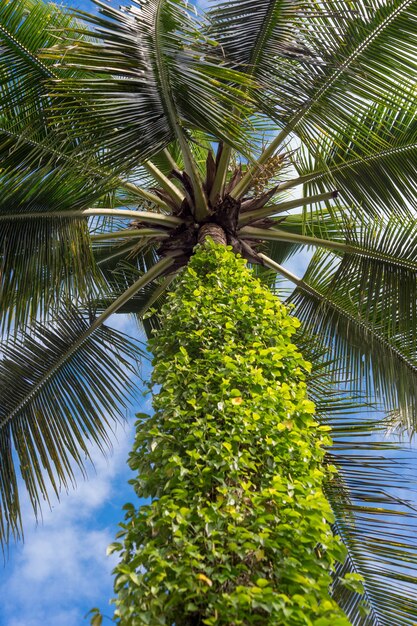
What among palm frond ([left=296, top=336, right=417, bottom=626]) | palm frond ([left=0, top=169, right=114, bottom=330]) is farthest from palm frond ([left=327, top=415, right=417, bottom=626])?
palm frond ([left=0, top=169, right=114, bottom=330])

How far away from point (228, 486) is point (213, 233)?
250cm

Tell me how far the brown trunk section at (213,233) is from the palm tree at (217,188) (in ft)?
0.11

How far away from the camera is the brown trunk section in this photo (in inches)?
172

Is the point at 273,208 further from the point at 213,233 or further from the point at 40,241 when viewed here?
the point at 40,241

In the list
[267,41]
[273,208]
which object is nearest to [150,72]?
[267,41]

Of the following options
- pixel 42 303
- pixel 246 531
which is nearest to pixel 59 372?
pixel 42 303

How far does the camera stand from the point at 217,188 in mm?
5055

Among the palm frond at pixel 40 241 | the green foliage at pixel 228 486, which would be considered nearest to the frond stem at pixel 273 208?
the palm frond at pixel 40 241

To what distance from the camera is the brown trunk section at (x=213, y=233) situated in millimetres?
4359

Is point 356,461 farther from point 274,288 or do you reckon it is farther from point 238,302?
point 274,288

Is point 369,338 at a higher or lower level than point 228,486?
higher

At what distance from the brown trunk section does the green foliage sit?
3.05 ft

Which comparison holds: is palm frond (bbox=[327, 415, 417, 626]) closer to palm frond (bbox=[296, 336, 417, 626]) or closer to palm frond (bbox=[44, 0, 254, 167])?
palm frond (bbox=[296, 336, 417, 626])

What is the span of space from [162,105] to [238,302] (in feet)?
4.53
